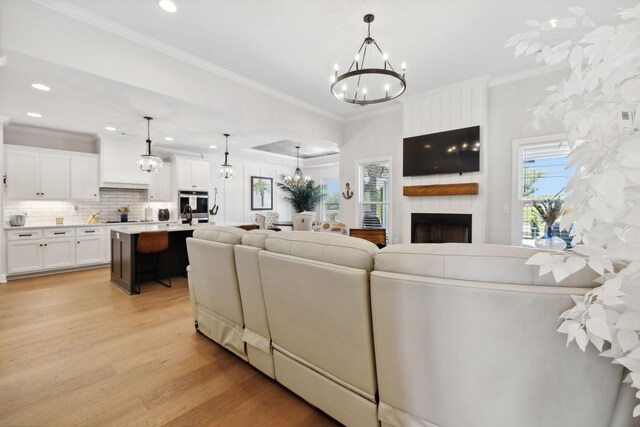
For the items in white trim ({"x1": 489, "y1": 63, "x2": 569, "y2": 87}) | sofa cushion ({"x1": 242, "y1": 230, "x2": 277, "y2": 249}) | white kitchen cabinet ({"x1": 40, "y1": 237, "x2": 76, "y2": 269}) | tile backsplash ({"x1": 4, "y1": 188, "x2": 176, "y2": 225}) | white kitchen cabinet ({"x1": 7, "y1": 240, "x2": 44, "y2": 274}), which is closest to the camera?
sofa cushion ({"x1": 242, "y1": 230, "x2": 277, "y2": 249})

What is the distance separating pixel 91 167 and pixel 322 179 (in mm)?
6318

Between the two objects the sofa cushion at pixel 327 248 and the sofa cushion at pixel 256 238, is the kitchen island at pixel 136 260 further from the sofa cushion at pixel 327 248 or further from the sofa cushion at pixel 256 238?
the sofa cushion at pixel 327 248

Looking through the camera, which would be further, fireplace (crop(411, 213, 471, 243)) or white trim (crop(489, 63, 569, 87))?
fireplace (crop(411, 213, 471, 243))

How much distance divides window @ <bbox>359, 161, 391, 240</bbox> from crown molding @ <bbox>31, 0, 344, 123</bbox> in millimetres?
2146

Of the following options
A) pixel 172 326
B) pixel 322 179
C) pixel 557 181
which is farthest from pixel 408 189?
pixel 322 179

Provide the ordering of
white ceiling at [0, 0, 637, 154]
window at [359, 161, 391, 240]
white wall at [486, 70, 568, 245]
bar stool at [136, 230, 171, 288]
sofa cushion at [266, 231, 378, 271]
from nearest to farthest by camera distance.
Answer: sofa cushion at [266, 231, 378, 271]
white ceiling at [0, 0, 637, 154]
bar stool at [136, 230, 171, 288]
white wall at [486, 70, 568, 245]
window at [359, 161, 391, 240]

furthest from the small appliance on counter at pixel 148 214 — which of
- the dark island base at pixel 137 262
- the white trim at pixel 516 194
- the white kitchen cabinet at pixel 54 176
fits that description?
the white trim at pixel 516 194

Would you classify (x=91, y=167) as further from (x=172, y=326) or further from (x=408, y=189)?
(x=408, y=189)

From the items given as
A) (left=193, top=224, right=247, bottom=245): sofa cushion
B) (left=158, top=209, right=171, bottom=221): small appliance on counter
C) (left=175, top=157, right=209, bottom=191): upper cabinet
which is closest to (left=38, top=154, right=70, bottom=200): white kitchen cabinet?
(left=158, top=209, right=171, bottom=221): small appliance on counter

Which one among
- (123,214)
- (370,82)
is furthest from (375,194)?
(123,214)

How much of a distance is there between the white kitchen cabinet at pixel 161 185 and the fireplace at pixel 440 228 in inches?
223

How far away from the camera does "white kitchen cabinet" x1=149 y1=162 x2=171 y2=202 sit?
6.34 m

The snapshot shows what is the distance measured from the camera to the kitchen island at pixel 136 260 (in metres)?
3.79

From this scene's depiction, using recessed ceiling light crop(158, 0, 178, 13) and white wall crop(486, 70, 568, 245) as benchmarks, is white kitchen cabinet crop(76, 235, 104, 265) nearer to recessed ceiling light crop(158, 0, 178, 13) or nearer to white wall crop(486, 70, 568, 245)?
recessed ceiling light crop(158, 0, 178, 13)
